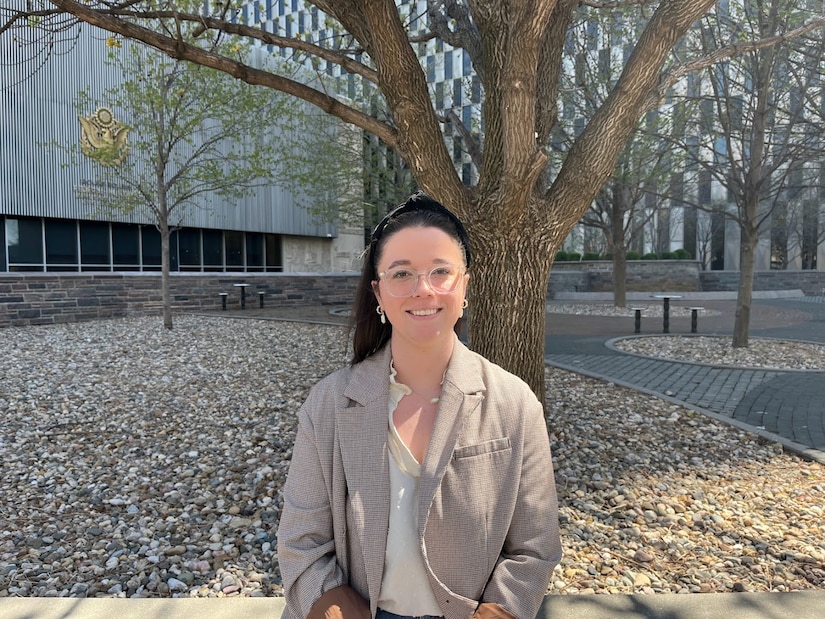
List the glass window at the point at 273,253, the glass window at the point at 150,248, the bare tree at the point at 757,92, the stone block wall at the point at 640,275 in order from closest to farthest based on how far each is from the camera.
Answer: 1. the bare tree at the point at 757,92
2. the glass window at the point at 150,248
3. the stone block wall at the point at 640,275
4. the glass window at the point at 273,253

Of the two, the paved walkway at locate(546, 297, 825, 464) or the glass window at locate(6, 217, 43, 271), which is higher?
the glass window at locate(6, 217, 43, 271)

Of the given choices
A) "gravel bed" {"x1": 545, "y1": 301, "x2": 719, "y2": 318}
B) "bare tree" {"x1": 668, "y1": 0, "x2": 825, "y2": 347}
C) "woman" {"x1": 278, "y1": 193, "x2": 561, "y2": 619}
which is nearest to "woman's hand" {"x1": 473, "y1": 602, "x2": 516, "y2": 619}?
"woman" {"x1": 278, "y1": 193, "x2": 561, "y2": 619}

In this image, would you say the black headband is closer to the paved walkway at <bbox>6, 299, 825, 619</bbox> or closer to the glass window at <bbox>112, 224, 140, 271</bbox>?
the paved walkway at <bbox>6, 299, 825, 619</bbox>

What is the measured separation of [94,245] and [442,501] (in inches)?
985

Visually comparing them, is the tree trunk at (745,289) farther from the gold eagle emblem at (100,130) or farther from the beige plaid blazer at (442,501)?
the gold eagle emblem at (100,130)

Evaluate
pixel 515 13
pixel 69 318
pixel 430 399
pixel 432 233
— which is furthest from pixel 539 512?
pixel 69 318

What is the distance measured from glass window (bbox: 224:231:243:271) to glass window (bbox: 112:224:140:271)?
424 cm

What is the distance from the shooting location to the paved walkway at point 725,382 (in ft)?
19.2

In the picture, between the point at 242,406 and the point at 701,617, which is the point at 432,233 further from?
the point at 242,406

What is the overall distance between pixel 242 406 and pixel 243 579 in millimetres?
3511

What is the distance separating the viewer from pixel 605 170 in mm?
4164

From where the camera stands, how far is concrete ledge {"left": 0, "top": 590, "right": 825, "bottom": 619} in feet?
8.38

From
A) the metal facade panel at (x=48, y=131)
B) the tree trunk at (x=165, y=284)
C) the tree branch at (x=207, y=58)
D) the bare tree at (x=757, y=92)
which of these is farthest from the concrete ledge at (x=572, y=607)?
the metal facade panel at (x=48, y=131)

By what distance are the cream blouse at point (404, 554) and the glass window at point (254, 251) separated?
2809 centimetres
